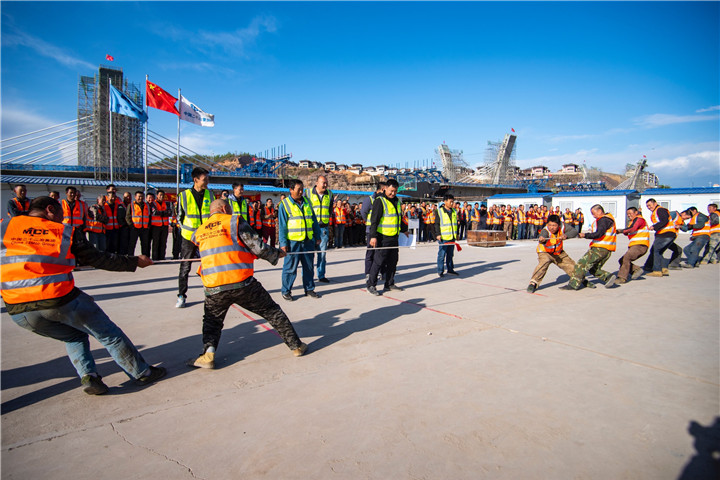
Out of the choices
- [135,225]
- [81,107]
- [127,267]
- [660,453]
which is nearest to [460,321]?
[660,453]

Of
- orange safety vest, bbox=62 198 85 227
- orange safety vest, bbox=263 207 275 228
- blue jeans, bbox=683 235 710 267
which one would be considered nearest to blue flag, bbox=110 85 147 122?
orange safety vest, bbox=263 207 275 228

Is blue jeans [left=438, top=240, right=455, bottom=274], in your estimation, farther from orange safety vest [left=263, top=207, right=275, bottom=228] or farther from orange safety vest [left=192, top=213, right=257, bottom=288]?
orange safety vest [left=263, top=207, right=275, bottom=228]

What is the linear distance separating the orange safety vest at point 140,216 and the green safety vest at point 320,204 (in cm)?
503

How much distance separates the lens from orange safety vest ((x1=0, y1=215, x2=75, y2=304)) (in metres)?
2.82

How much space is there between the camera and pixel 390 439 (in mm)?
2447

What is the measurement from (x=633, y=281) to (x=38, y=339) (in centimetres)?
1063

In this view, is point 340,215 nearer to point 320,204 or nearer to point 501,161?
point 320,204

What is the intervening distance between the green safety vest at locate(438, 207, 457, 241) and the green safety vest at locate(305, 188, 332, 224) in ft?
8.91

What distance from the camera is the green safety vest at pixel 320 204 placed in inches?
Answer: 298

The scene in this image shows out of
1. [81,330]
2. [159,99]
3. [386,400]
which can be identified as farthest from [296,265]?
[159,99]

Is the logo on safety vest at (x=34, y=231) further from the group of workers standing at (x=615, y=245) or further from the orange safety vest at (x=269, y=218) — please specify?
the orange safety vest at (x=269, y=218)

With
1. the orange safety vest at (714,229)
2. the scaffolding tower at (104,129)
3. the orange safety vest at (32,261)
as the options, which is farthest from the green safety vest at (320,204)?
the scaffolding tower at (104,129)

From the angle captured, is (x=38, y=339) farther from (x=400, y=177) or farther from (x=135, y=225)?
(x=400, y=177)

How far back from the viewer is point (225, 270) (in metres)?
3.57
